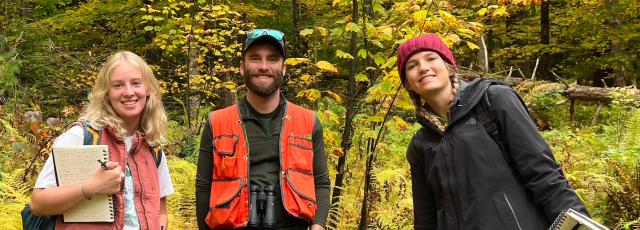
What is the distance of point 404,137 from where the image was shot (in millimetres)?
10062

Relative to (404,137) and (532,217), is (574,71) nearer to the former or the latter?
(404,137)

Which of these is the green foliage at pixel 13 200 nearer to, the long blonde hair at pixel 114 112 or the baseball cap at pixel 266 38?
the long blonde hair at pixel 114 112

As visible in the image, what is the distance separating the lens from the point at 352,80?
15.5ft

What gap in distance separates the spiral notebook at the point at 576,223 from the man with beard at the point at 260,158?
1.50m

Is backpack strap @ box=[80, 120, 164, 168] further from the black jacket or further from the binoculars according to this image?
the black jacket

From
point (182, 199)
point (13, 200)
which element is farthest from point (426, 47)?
point (13, 200)

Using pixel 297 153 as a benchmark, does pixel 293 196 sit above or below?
below

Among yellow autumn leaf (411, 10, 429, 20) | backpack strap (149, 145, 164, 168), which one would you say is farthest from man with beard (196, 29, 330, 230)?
yellow autumn leaf (411, 10, 429, 20)

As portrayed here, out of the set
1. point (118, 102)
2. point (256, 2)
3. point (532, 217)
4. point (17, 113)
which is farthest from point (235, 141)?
point (256, 2)

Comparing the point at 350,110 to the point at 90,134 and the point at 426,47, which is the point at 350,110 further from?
the point at 90,134

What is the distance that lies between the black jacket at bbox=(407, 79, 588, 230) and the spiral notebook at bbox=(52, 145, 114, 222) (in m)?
1.43

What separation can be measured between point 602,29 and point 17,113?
1475 cm

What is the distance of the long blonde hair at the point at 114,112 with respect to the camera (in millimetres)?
2324

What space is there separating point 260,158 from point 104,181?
965 millimetres
